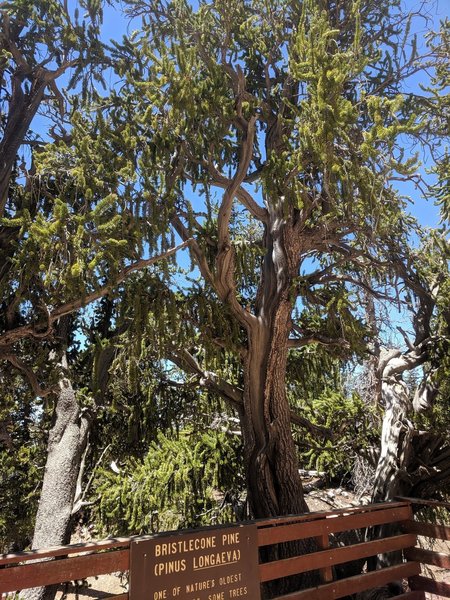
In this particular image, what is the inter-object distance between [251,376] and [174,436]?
466cm

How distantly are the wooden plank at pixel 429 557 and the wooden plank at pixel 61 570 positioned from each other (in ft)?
13.4

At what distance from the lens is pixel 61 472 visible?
9656mm

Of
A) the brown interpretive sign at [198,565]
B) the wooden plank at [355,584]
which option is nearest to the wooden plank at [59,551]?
the brown interpretive sign at [198,565]

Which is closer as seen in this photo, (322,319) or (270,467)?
(270,467)

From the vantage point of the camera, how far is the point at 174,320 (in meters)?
7.41

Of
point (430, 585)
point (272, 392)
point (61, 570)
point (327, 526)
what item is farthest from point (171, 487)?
point (61, 570)

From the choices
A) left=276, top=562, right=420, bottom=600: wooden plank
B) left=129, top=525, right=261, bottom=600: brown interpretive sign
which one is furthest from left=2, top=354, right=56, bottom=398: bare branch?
left=276, top=562, right=420, bottom=600: wooden plank

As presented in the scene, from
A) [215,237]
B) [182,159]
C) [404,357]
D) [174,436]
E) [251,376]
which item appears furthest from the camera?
[174,436]

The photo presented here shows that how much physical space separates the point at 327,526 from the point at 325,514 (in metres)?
0.14

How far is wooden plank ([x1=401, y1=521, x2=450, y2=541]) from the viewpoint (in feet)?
19.4

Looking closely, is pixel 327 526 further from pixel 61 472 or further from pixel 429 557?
pixel 61 472

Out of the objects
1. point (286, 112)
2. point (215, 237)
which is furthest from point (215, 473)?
point (286, 112)

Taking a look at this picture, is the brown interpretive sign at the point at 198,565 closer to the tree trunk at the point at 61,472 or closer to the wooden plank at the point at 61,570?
the wooden plank at the point at 61,570

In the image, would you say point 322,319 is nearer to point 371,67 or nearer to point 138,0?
point 371,67
